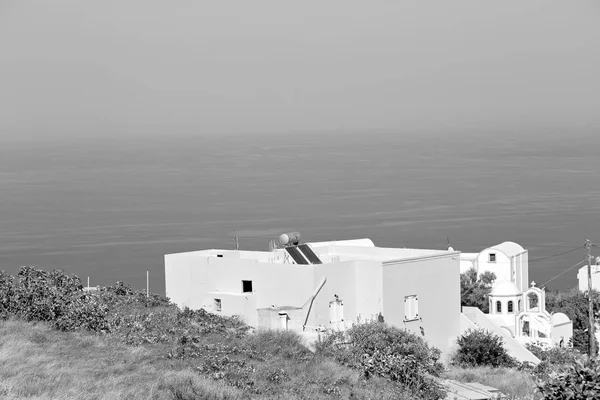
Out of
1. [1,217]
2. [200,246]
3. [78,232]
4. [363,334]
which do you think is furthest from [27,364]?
[1,217]

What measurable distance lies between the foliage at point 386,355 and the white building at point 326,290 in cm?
174

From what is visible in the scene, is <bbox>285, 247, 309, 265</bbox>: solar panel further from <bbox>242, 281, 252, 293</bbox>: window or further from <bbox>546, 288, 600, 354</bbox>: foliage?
<bbox>546, 288, 600, 354</bbox>: foliage

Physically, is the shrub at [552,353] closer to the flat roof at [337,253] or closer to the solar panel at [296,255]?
the flat roof at [337,253]

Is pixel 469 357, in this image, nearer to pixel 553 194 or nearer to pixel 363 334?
pixel 363 334

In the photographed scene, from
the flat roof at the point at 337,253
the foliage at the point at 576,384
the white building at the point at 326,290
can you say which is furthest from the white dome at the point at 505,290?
the foliage at the point at 576,384

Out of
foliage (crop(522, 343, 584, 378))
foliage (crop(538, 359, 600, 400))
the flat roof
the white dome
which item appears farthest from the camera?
the white dome

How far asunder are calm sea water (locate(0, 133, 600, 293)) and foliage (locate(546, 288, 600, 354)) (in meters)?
18.9

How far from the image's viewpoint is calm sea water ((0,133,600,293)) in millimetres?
76438

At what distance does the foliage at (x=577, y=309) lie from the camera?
3672 centimetres

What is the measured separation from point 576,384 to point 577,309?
3253 cm

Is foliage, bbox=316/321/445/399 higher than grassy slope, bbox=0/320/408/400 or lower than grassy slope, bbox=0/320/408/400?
lower

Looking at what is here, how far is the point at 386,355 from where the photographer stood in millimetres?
18141

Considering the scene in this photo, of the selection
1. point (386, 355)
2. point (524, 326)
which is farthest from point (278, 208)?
point (386, 355)

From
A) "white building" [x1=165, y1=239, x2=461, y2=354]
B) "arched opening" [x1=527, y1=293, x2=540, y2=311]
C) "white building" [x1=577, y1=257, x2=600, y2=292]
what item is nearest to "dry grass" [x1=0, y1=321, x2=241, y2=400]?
"white building" [x1=165, y1=239, x2=461, y2=354]
